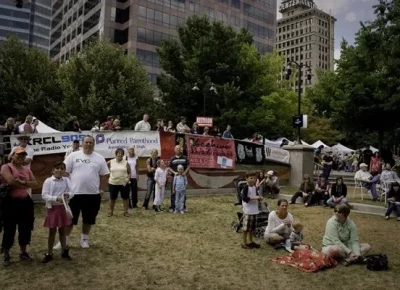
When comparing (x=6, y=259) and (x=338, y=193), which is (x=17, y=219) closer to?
(x=6, y=259)

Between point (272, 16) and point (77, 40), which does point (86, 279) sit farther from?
point (272, 16)

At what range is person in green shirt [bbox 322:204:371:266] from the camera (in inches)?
268

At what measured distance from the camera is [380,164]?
64.2 feet

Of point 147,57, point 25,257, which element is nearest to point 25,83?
point 25,257

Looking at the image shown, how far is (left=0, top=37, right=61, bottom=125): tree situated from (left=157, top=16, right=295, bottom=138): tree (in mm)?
8581

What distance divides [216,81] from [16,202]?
24.1 metres

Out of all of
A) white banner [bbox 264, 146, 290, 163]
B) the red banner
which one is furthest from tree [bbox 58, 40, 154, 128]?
the red banner

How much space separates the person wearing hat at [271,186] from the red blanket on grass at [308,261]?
30.1ft

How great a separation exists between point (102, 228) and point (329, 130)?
39.8 metres

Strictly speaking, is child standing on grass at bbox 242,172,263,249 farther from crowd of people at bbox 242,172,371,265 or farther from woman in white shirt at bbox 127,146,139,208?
woman in white shirt at bbox 127,146,139,208

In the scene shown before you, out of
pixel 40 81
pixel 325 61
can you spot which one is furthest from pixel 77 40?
pixel 325 61

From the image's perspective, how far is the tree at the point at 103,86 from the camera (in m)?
26.5

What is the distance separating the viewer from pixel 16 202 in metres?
5.88

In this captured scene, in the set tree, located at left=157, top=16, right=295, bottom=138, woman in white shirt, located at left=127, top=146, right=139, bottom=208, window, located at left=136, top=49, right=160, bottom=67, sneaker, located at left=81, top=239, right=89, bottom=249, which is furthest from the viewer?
window, located at left=136, top=49, right=160, bottom=67
